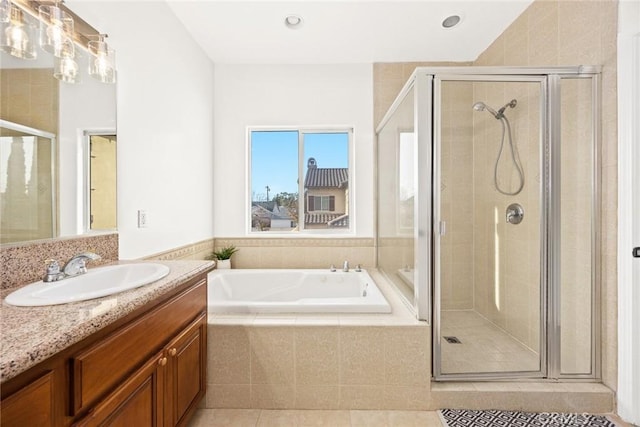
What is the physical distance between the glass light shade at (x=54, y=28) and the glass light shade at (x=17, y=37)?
0.06 meters

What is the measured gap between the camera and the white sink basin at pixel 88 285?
3.12ft

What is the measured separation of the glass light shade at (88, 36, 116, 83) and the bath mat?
2487 millimetres

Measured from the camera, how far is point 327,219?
3.36 m

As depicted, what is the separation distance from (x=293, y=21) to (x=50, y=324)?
2.50 meters

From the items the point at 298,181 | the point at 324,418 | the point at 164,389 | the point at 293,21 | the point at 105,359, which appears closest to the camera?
the point at 105,359

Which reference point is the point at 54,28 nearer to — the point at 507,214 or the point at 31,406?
the point at 31,406

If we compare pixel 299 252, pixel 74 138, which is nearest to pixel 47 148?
pixel 74 138

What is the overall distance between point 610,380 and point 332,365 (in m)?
1.52

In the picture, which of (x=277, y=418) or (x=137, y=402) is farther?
(x=277, y=418)

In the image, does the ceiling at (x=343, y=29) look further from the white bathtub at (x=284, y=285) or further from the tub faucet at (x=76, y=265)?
the white bathtub at (x=284, y=285)

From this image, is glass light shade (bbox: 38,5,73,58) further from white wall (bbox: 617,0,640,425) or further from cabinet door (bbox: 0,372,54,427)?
white wall (bbox: 617,0,640,425)

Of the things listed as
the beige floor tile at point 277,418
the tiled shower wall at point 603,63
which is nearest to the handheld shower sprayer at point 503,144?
the tiled shower wall at point 603,63

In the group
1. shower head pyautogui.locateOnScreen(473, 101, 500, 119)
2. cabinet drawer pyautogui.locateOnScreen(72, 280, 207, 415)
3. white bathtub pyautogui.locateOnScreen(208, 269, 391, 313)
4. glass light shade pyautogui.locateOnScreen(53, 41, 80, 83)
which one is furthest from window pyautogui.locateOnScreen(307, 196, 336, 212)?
glass light shade pyautogui.locateOnScreen(53, 41, 80, 83)

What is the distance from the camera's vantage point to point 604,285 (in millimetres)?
1775
